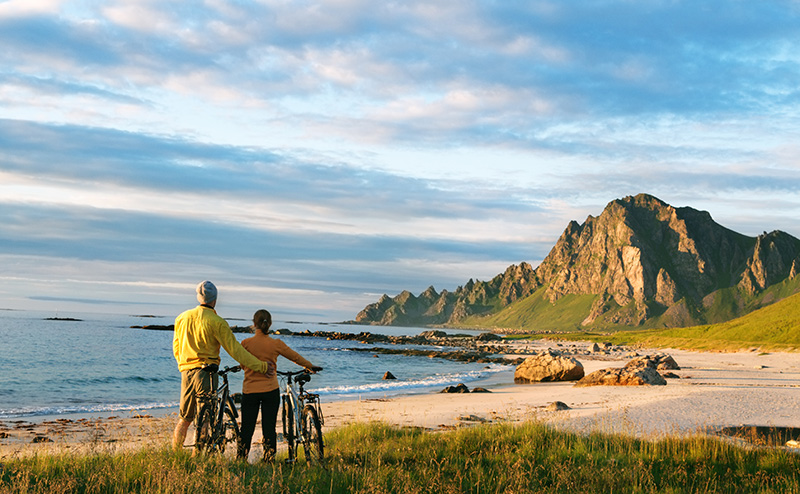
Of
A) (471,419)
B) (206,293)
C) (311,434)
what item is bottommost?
(471,419)

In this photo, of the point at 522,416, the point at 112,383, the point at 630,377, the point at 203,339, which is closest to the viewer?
the point at 203,339

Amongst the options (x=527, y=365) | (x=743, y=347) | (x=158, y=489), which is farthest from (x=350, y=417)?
(x=743, y=347)

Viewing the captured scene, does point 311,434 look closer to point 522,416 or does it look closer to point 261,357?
point 261,357

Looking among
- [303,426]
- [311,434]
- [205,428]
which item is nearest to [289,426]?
[303,426]

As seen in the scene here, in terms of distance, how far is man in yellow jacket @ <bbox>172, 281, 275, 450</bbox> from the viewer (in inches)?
381

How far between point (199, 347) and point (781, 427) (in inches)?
558

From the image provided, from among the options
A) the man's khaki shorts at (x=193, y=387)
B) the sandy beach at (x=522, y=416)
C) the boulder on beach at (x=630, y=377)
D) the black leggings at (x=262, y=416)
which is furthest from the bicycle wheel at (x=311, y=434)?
the boulder on beach at (x=630, y=377)

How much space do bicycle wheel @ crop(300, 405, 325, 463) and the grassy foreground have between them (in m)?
0.29

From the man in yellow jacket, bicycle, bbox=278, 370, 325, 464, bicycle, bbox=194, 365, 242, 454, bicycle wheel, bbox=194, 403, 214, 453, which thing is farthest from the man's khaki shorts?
bicycle, bbox=278, 370, 325, 464

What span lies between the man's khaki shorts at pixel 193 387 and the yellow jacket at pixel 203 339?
0.14 metres

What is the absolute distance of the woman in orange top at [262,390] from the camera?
32.9 feet

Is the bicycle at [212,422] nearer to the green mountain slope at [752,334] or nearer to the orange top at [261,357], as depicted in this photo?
the orange top at [261,357]

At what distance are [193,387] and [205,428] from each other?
692 millimetres

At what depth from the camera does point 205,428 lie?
982 cm
